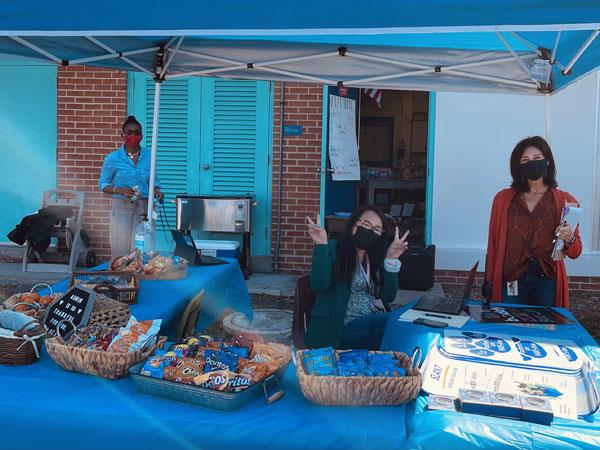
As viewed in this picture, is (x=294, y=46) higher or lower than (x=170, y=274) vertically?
higher

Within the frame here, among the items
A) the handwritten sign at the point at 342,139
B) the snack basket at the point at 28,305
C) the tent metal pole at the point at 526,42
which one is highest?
the tent metal pole at the point at 526,42

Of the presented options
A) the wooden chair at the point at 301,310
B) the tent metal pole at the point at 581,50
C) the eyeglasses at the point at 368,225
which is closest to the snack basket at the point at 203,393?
the eyeglasses at the point at 368,225

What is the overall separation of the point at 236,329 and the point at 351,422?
379cm

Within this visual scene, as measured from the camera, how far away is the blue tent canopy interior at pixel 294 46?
2369 mm

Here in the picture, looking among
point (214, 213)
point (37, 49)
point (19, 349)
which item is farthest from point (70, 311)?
point (214, 213)

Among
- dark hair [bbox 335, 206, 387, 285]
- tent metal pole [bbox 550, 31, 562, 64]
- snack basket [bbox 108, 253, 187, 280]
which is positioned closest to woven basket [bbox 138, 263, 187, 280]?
snack basket [bbox 108, 253, 187, 280]

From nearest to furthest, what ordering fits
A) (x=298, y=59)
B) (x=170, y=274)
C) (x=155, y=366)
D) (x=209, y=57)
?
(x=155, y=366) → (x=170, y=274) → (x=298, y=59) → (x=209, y=57)

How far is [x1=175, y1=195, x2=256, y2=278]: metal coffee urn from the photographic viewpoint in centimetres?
718

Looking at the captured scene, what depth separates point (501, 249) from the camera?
152 inches

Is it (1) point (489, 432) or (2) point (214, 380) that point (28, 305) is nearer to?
(2) point (214, 380)

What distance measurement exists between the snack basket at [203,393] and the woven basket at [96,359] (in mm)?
77

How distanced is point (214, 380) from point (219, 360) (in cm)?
15

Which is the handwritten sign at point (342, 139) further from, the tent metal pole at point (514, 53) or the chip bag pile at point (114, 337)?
the chip bag pile at point (114, 337)

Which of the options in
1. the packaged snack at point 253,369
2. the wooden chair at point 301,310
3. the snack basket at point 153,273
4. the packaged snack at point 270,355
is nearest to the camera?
the packaged snack at point 253,369
